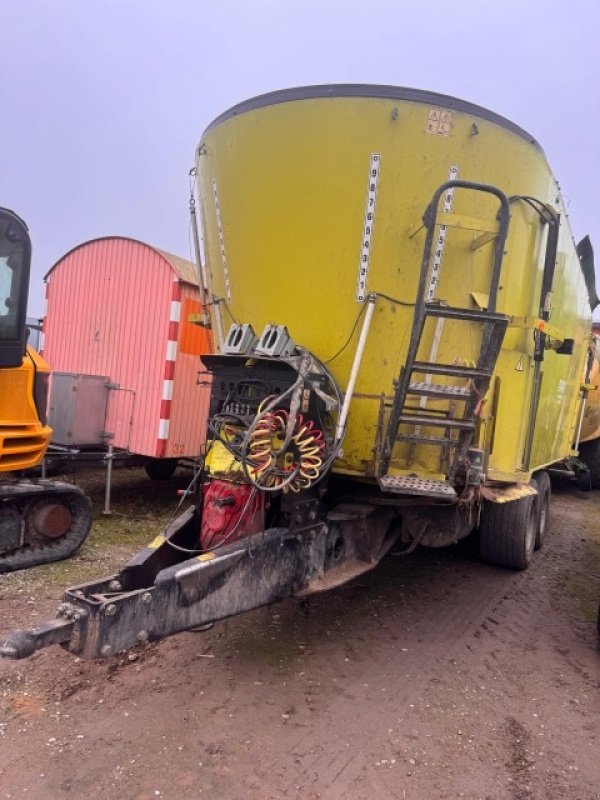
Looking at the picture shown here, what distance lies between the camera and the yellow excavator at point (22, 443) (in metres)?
5.10

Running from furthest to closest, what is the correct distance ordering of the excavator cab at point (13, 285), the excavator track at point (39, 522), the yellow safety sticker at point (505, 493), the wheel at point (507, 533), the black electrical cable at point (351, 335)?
the wheel at point (507, 533) → the excavator track at point (39, 522) → the excavator cab at point (13, 285) → the yellow safety sticker at point (505, 493) → the black electrical cable at point (351, 335)

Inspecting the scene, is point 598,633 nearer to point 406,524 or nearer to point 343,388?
point 406,524

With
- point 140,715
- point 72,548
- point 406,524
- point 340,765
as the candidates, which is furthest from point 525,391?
point 72,548

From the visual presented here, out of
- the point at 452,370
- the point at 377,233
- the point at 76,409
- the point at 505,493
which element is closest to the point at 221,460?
the point at 452,370

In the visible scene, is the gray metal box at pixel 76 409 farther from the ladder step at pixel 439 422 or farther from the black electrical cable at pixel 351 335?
the ladder step at pixel 439 422

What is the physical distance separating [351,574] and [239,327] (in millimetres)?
1704

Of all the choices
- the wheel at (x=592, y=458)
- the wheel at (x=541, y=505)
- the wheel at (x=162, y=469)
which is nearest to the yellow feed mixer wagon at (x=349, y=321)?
the wheel at (x=541, y=505)

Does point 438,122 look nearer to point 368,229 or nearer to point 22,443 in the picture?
point 368,229

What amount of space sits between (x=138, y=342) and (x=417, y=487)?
4.66 metres

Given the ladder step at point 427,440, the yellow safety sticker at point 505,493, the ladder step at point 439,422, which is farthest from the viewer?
the yellow safety sticker at point 505,493

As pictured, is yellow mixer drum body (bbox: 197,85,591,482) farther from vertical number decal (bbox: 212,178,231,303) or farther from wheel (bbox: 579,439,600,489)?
wheel (bbox: 579,439,600,489)

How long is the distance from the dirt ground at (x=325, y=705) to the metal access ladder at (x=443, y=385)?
46.0 inches

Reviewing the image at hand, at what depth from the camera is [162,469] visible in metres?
8.80

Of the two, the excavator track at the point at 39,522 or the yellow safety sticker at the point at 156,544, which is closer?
the yellow safety sticker at the point at 156,544
